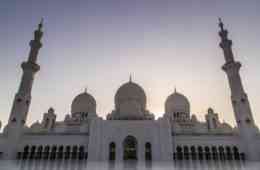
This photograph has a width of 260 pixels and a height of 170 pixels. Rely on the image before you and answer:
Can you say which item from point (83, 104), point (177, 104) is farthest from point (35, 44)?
point (177, 104)

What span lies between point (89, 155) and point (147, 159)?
4.48 meters

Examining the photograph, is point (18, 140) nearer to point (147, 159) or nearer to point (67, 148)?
point (67, 148)

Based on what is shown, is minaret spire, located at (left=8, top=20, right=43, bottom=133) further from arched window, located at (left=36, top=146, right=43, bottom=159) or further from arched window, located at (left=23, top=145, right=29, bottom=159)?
arched window, located at (left=36, top=146, right=43, bottom=159)

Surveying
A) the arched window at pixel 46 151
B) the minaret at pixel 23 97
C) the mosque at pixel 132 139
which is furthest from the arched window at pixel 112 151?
the minaret at pixel 23 97

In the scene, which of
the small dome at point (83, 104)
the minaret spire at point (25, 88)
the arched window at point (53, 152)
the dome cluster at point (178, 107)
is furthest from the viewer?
the small dome at point (83, 104)

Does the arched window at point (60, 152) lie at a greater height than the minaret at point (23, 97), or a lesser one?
lesser

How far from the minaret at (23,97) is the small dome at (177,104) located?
14086 millimetres

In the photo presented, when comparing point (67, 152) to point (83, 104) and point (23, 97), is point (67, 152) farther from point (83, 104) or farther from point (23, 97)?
point (83, 104)

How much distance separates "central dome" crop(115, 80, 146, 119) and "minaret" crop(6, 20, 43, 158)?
27.7 feet

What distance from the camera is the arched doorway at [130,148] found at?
1605 centimetres

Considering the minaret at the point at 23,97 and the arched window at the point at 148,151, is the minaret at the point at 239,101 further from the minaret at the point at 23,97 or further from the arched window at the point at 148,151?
the minaret at the point at 23,97

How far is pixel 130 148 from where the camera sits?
54.7 ft

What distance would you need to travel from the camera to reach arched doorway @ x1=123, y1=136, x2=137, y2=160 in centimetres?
1605

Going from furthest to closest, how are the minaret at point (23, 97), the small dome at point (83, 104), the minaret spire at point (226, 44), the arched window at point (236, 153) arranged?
the small dome at point (83, 104) → the minaret spire at point (226, 44) → the minaret at point (23, 97) → the arched window at point (236, 153)
